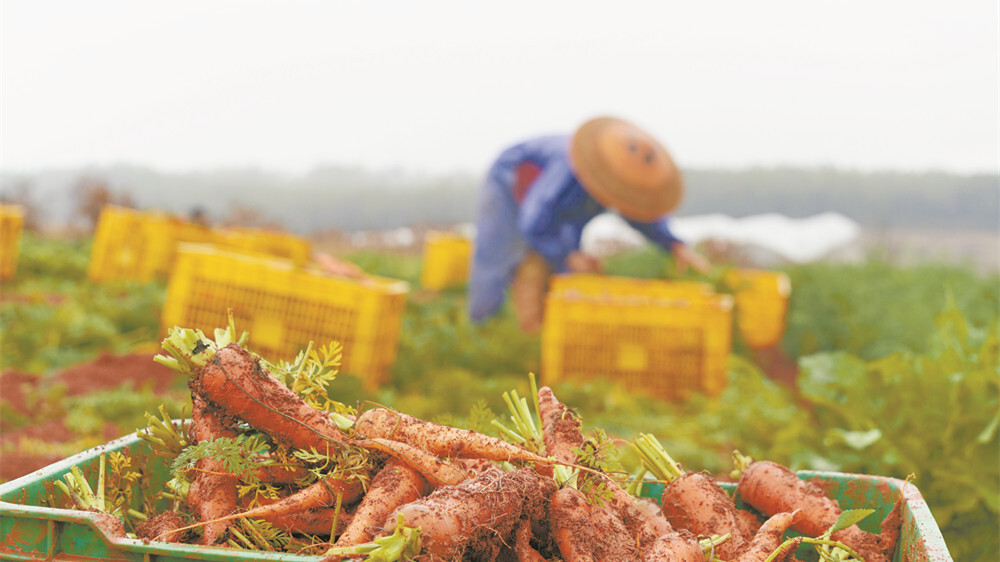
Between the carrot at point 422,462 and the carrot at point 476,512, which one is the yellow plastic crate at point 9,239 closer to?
the carrot at point 422,462

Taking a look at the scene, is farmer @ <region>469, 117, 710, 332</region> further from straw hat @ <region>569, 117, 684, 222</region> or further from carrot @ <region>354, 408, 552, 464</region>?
carrot @ <region>354, 408, 552, 464</region>

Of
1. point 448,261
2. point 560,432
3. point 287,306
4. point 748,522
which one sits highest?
point 560,432

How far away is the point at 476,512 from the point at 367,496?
29 centimetres

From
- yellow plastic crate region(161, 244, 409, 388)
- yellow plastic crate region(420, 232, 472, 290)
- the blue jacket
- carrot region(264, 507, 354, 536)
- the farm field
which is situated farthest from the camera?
yellow plastic crate region(420, 232, 472, 290)

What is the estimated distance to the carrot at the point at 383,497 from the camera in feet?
4.98

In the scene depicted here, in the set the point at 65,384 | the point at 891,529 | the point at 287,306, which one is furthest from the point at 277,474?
the point at 65,384

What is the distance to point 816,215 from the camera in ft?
57.0

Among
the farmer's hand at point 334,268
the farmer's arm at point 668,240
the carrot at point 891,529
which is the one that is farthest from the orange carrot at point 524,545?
the farmer's arm at point 668,240

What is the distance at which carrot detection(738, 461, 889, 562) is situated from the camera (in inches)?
70.4

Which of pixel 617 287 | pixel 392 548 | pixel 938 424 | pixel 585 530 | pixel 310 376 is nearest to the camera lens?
pixel 392 548

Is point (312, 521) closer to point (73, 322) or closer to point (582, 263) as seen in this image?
point (73, 322)

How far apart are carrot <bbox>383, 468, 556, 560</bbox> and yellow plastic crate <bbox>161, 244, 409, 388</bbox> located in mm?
3147

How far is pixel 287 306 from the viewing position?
4.77 meters

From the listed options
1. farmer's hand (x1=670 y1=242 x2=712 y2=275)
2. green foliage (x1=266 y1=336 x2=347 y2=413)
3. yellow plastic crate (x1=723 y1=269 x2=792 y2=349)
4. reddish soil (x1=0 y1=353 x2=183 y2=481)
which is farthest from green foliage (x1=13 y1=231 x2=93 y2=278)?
green foliage (x1=266 y1=336 x2=347 y2=413)
